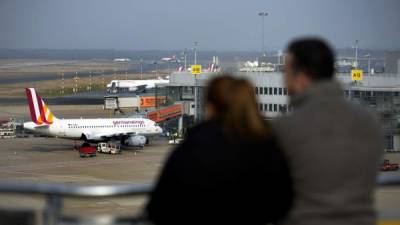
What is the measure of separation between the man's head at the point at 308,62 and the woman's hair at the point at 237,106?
1.04 ft

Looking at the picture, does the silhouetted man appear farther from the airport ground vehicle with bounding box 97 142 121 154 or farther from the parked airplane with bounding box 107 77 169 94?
the parked airplane with bounding box 107 77 169 94

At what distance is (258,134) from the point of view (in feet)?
13.1

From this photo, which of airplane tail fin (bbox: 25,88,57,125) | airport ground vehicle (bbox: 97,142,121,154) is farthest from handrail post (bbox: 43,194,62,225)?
airplane tail fin (bbox: 25,88,57,125)

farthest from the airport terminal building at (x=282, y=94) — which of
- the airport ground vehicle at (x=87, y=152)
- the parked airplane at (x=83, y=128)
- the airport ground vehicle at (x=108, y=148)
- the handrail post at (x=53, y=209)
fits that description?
the handrail post at (x=53, y=209)

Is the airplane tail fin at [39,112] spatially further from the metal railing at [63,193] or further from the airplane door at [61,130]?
the metal railing at [63,193]

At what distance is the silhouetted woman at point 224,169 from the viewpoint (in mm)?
3914

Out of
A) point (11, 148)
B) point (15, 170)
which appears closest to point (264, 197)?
point (15, 170)

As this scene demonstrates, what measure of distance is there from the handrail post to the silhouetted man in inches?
47.5

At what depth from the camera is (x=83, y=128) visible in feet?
190

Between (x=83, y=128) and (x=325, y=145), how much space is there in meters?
54.5

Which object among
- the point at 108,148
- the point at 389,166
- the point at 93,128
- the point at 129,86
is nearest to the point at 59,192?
the point at 389,166

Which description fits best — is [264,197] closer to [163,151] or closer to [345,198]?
[345,198]

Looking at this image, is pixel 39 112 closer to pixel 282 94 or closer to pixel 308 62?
pixel 282 94

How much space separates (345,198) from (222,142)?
66 centimetres
